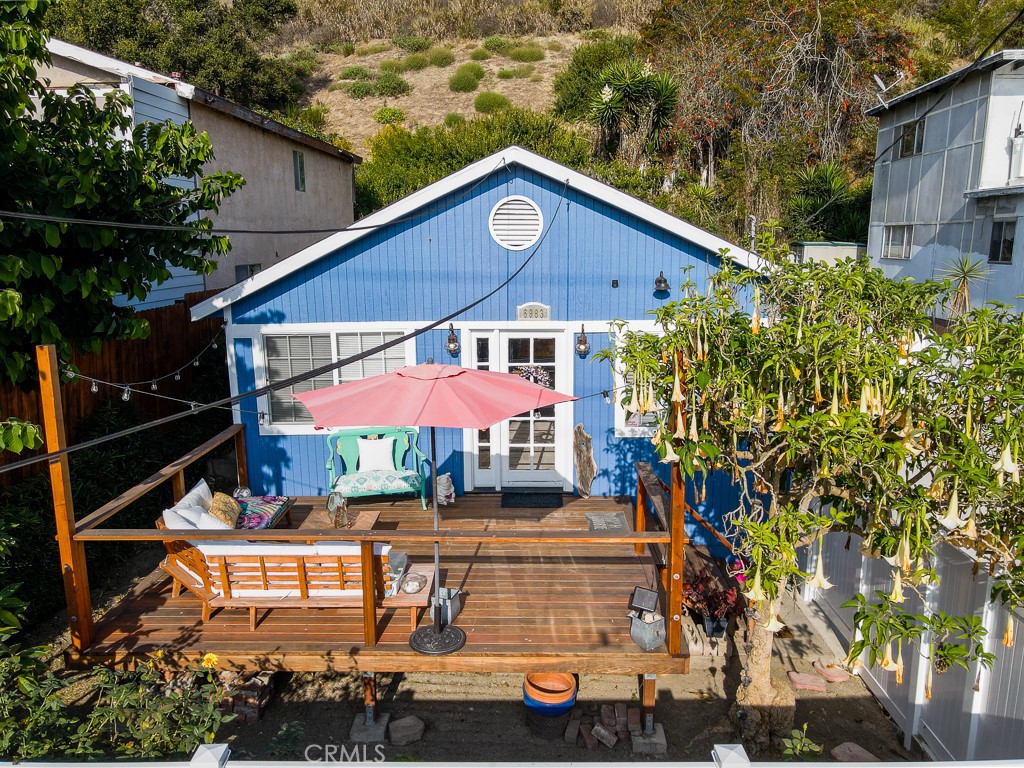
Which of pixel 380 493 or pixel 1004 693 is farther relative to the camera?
pixel 380 493

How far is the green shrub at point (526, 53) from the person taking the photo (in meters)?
39.3

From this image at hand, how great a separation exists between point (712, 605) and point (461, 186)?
541 cm

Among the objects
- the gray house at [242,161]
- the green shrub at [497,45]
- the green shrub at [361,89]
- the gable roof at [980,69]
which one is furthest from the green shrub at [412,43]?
the gable roof at [980,69]

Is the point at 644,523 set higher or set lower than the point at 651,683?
higher

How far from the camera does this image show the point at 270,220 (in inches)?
597

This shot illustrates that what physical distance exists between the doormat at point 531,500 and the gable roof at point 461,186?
3.59 m

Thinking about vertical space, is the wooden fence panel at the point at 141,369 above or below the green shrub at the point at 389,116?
below

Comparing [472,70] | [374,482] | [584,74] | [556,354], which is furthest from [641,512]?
[472,70]

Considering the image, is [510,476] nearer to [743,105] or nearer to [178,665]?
[178,665]

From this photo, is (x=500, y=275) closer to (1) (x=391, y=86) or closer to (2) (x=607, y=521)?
(2) (x=607, y=521)

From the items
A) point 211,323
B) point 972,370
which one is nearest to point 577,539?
point 972,370

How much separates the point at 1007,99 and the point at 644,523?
16.5m

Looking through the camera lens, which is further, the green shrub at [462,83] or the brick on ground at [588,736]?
the green shrub at [462,83]

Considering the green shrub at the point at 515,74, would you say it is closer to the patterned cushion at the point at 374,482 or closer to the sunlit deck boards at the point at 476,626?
the patterned cushion at the point at 374,482
